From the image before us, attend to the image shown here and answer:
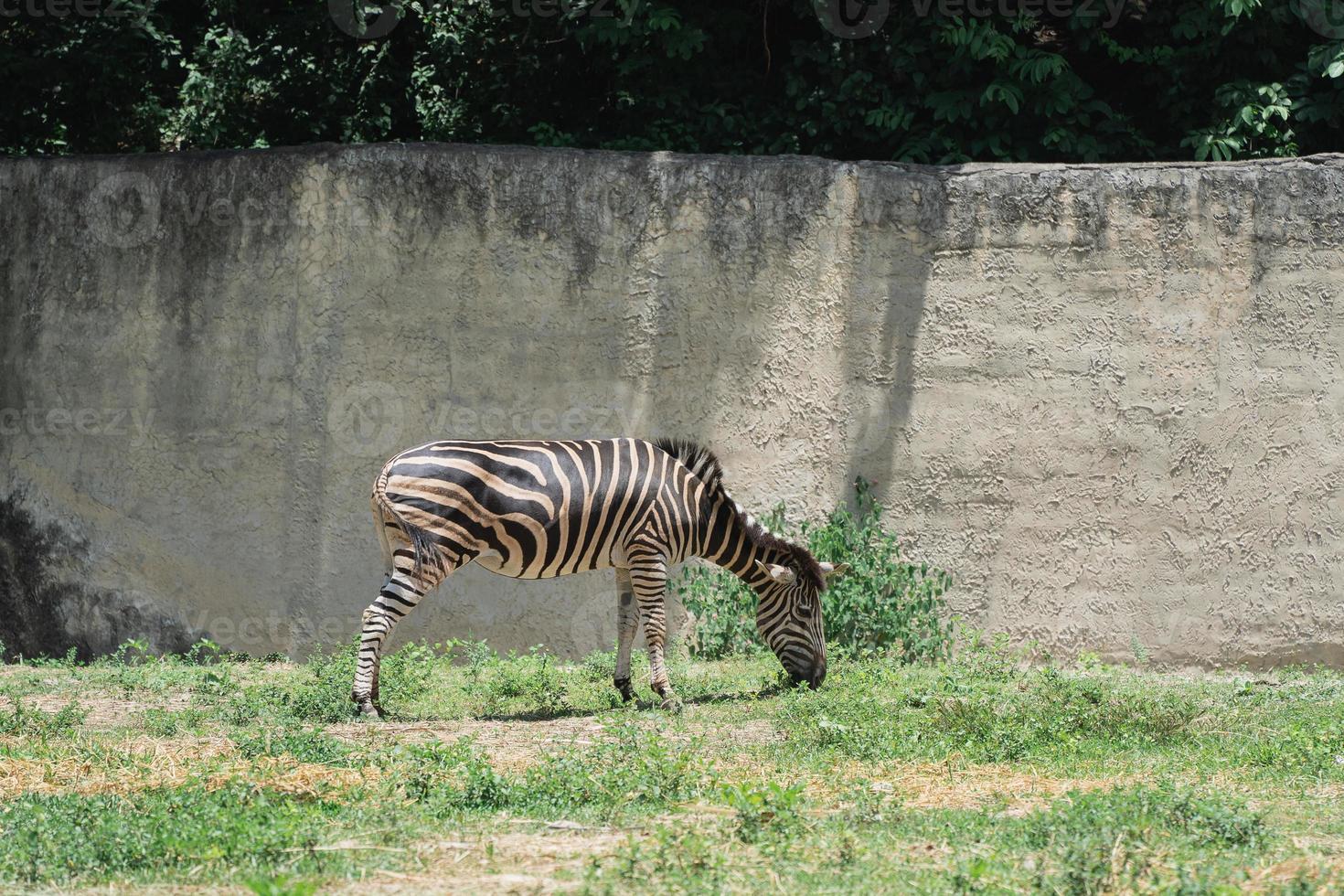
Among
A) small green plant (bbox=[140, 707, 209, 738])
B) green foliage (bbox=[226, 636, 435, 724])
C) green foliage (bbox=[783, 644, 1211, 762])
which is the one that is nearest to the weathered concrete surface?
green foliage (bbox=[226, 636, 435, 724])

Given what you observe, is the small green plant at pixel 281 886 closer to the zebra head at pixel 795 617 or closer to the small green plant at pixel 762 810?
the small green plant at pixel 762 810

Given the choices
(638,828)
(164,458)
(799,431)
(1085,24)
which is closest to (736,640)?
(799,431)

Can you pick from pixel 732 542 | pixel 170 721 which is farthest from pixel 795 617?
pixel 170 721

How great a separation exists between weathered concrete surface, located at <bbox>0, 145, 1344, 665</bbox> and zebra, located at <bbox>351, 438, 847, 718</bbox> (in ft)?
3.73

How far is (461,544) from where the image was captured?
7723 mm

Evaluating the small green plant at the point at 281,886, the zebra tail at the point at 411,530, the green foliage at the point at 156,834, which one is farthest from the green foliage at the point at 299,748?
the small green plant at the point at 281,886

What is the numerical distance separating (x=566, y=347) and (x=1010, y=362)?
9.14ft

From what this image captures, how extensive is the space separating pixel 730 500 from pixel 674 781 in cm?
305

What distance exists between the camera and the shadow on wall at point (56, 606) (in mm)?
9469

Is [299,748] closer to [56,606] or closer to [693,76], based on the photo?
[56,606]

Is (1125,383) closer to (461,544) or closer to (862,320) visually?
(862,320)

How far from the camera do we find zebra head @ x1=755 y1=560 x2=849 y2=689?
8.30 metres

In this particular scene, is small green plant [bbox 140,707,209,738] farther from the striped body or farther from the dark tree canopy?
the dark tree canopy

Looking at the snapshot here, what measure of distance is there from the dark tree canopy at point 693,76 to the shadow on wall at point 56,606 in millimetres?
3756
